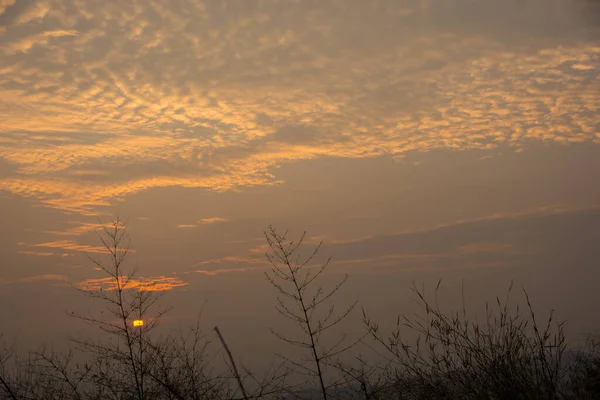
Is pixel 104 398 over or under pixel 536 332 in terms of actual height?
under

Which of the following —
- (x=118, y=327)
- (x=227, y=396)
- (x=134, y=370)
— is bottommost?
(x=227, y=396)

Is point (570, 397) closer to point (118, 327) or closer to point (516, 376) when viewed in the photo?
point (516, 376)

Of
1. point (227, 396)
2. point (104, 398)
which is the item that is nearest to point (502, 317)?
point (227, 396)

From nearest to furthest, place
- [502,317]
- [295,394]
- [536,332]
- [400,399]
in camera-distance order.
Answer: [536,332], [502,317], [400,399], [295,394]

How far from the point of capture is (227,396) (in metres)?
13.9

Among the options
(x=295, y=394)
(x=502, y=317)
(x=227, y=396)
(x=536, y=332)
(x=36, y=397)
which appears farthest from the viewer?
(x=227, y=396)

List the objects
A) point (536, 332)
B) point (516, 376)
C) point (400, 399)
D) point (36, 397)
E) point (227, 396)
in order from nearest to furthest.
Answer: point (536, 332), point (516, 376), point (400, 399), point (36, 397), point (227, 396)

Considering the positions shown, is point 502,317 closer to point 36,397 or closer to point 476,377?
point 476,377

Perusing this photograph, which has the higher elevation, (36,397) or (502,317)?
(502,317)

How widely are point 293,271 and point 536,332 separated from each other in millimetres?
7919

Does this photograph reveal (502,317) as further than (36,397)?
No

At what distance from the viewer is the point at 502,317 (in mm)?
6465

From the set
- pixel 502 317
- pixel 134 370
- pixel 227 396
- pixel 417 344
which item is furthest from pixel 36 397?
pixel 502 317

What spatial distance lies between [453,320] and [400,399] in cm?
328
